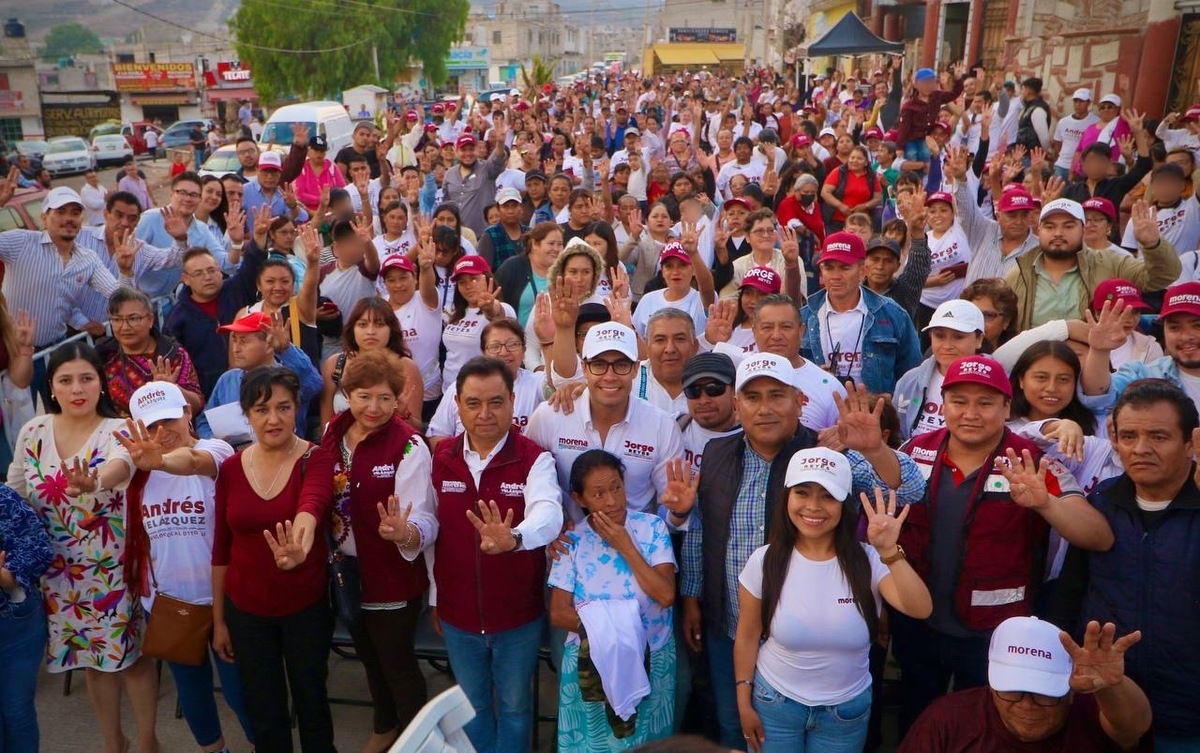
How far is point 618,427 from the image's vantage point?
3701 millimetres

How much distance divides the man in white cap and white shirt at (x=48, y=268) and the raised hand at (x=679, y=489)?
4142 mm

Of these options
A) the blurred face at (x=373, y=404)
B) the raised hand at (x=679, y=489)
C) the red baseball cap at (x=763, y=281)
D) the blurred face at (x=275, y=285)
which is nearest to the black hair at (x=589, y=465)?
the raised hand at (x=679, y=489)

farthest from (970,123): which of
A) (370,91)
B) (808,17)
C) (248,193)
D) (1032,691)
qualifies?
(370,91)

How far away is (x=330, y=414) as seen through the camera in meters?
4.91

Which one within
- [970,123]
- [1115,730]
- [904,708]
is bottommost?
[904,708]

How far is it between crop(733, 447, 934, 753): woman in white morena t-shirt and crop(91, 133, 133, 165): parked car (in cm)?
3606

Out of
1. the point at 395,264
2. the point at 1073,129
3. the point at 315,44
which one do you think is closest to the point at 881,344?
the point at 395,264

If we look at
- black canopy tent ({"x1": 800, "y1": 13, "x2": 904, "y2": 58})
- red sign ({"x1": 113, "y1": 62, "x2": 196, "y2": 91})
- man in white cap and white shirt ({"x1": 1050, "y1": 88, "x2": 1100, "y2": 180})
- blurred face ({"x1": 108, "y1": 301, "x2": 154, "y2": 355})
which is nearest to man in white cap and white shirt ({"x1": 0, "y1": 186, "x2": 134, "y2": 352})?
blurred face ({"x1": 108, "y1": 301, "x2": 154, "y2": 355})

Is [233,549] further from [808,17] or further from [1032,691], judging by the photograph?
[808,17]

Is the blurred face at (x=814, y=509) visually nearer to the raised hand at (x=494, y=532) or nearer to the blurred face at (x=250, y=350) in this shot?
the raised hand at (x=494, y=532)

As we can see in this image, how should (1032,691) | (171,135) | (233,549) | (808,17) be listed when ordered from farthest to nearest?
1. (808,17)
2. (171,135)
3. (233,549)
4. (1032,691)

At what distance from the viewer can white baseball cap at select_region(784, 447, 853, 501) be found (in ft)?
9.50

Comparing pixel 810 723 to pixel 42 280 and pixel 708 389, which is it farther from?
pixel 42 280

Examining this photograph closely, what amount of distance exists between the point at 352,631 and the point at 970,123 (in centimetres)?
1006
